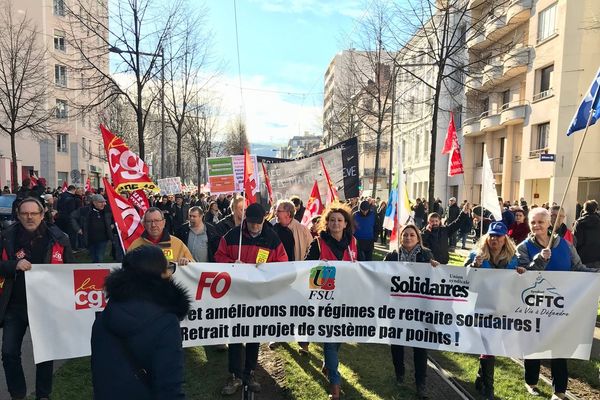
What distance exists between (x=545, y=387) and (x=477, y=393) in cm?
83

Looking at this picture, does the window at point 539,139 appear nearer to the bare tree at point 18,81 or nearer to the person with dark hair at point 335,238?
the person with dark hair at point 335,238

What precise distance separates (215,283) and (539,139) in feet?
94.2

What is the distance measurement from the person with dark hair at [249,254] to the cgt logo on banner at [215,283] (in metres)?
0.24

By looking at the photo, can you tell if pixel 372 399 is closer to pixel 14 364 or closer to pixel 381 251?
pixel 14 364

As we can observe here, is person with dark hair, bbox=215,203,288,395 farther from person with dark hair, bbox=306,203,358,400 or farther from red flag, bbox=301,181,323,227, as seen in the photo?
red flag, bbox=301,181,323,227

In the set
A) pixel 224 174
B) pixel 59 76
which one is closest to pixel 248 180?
pixel 224 174

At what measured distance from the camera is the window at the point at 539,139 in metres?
27.4

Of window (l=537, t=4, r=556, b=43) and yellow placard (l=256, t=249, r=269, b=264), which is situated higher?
window (l=537, t=4, r=556, b=43)

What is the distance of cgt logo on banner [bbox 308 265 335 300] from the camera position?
4.90m

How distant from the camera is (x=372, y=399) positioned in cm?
473

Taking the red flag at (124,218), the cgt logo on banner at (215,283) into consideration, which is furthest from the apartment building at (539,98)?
the cgt logo on banner at (215,283)

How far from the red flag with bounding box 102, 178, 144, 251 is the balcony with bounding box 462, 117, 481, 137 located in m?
34.1

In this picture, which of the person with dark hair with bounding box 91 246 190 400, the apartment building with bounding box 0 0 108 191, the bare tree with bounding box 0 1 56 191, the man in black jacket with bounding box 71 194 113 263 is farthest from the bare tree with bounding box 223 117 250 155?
the person with dark hair with bounding box 91 246 190 400

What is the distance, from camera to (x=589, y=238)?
7.91 metres
